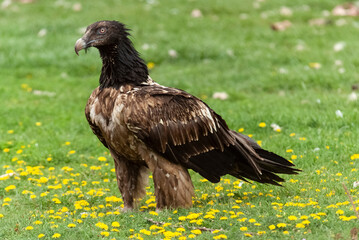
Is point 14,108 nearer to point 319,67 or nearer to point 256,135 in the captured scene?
point 256,135

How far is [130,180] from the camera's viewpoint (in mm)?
7500

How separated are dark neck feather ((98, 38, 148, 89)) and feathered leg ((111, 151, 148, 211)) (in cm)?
87

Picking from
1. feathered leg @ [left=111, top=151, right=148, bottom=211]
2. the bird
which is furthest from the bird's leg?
feathered leg @ [left=111, top=151, right=148, bottom=211]

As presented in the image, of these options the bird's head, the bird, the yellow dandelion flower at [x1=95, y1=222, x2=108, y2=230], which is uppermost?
the bird's head

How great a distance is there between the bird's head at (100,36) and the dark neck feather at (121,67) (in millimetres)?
90

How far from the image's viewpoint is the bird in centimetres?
682

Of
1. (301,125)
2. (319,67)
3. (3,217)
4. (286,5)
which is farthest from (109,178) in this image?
(286,5)

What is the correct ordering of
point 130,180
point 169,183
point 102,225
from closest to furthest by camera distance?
point 102,225, point 169,183, point 130,180

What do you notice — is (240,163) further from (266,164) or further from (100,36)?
(100,36)

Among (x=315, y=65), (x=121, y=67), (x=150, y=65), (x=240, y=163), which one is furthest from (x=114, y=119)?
(x=150, y=65)

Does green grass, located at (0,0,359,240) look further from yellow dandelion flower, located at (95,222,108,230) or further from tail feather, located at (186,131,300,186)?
tail feather, located at (186,131,300,186)

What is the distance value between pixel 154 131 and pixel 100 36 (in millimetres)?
1265

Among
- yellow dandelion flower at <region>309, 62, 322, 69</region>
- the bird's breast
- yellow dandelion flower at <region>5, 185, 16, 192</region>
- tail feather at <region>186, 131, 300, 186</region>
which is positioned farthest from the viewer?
yellow dandelion flower at <region>309, 62, 322, 69</region>

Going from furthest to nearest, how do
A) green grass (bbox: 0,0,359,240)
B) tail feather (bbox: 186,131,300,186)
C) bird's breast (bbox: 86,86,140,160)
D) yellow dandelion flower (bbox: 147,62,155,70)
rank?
yellow dandelion flower (bbox: 147,62,155,70) < tail feather (bbox: 186,131,300,186) < bird's breast (bbox: 86,86,140,160) < green grass (bbox: 0,0,359,240)
